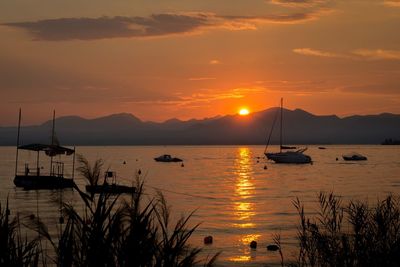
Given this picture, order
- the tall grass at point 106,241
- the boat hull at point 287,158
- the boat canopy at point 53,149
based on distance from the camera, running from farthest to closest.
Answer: the boat hull at point 287,158 < the boat canopy at point 53,149 < the tall grass at point 106,241

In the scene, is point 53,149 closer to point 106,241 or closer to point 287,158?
point 106,241

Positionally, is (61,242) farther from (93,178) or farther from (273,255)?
(273,255)

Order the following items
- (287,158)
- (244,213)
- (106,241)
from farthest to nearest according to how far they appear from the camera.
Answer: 1. (287,158)
2. (244,213)
3. (106,241)

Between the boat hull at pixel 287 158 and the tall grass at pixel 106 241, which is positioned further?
the boat hull at pixel 287 158

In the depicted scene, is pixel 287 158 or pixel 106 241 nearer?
pixel 106 241

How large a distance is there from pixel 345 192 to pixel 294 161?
75884 mm

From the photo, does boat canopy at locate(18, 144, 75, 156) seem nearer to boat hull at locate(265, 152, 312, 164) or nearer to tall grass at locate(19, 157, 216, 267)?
tall grass at locate(19, 157, 216, 267)

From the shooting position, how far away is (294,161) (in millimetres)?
153750

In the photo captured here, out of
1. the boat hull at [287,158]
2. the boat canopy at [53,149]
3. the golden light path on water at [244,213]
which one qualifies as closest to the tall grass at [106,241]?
the golden light path on water at [244,213]

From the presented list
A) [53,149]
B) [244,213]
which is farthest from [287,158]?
[244,213]

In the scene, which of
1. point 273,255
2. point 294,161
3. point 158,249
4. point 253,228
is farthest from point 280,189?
point 158,249

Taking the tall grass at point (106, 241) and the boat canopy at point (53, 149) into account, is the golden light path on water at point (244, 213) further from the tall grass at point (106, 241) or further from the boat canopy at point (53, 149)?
the tall grass at point (106, 241)

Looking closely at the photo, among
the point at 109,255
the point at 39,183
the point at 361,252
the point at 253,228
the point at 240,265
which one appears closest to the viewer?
the point at 109,255

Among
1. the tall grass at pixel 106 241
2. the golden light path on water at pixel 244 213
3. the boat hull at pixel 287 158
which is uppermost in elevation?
the tall grass at pixel 106 241
